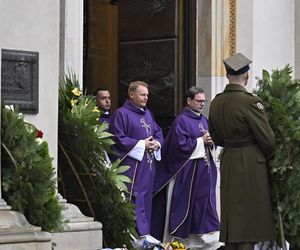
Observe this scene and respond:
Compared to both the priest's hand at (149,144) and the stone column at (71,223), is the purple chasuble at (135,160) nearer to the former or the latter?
the priest's hand at (149,144)

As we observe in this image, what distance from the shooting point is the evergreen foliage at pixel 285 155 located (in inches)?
390

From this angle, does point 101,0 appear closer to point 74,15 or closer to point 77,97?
point 74,15

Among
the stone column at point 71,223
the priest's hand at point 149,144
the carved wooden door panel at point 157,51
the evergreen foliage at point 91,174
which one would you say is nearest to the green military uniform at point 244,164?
the evergreen foliage at point 91,174

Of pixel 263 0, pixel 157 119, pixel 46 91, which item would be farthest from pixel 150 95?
pixel 46 91

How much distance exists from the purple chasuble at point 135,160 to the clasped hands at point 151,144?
0.22 feet

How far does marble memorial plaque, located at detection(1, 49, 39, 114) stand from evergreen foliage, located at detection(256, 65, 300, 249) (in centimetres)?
239

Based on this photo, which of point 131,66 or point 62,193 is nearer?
point 62,193

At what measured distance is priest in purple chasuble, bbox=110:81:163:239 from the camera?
462 inches

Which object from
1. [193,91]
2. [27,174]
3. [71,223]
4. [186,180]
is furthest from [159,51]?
[27,174]

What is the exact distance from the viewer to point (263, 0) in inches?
581

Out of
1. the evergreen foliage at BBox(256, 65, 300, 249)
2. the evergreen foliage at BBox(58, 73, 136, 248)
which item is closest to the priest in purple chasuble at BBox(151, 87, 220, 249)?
the evergreen foliage at BBox(256, 65, 300, 249)

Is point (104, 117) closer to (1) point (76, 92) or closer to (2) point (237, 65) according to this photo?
(1) point (76, 92)

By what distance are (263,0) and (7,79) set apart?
670 centimetres

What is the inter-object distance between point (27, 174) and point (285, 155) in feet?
9.00
